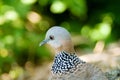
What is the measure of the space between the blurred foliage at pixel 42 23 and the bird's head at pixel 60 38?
196cm

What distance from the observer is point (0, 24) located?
684 cm

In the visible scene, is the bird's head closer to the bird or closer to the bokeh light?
the bird

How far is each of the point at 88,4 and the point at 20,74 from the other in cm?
134

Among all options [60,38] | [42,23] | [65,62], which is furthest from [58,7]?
[60,38]

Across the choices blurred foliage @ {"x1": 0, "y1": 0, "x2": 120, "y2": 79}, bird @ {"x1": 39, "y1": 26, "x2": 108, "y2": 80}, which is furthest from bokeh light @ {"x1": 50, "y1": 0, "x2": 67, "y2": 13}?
bird @ {"x1": 39, "y1": 26, "x2": 108, "y2": 80}

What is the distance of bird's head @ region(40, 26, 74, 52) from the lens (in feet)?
15.0

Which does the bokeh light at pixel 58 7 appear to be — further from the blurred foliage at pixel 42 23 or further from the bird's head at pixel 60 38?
the bird's head at pixel 60 38

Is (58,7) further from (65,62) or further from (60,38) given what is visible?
(60,38)

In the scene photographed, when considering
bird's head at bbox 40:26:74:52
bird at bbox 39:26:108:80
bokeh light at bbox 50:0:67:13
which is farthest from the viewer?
bokeh light at bbox 50:0:67:13

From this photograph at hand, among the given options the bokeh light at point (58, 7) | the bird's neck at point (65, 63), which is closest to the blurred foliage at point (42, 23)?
the bokeh light at point (58, 7)

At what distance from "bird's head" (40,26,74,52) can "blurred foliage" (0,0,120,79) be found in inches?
77.2

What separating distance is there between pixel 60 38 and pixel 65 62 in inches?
10.6

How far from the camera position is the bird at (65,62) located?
14.4ft

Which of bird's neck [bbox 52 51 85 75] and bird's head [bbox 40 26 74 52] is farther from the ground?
bird's head [bbox 40 26 74 52]
